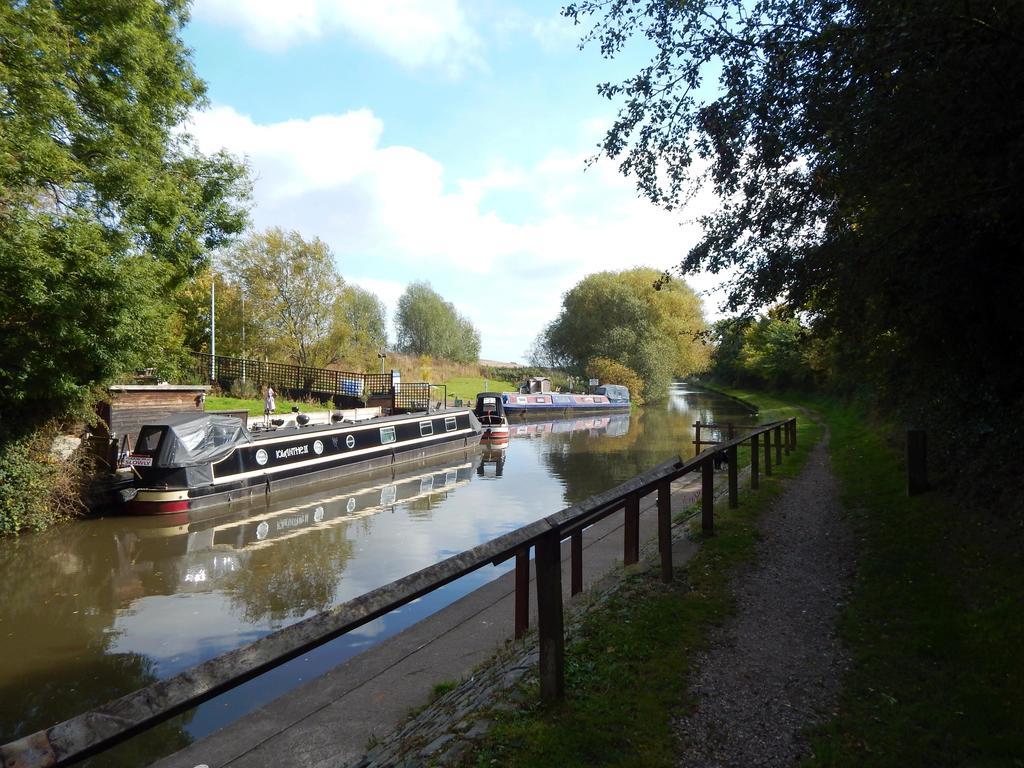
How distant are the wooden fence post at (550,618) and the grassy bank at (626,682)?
0.31ft

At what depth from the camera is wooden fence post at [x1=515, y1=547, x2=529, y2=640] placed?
16.3 feet

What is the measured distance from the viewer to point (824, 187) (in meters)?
6.77

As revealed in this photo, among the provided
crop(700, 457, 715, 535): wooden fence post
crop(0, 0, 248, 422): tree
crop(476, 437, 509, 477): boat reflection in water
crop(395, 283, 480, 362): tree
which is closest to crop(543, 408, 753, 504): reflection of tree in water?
crop(476, 437, 509, 477): boat reflection in water

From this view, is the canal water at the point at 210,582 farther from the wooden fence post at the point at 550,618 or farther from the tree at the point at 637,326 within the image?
the tree at the point at 637,326

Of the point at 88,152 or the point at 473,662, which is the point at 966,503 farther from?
the point at 88,152

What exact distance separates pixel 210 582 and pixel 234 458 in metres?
5.41

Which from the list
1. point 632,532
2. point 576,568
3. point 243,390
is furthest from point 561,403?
point 632,532

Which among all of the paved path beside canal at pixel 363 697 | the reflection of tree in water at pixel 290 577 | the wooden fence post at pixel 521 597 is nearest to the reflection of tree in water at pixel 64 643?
the paved path beside canal at pixel 363 697

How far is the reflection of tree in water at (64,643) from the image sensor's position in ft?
16.1

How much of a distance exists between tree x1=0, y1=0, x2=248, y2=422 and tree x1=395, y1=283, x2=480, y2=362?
46.9m

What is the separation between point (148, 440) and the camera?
12672mm

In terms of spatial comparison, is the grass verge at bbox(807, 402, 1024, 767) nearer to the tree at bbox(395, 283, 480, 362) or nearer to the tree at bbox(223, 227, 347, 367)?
the tree at bbox(223, 227, 347, 367)

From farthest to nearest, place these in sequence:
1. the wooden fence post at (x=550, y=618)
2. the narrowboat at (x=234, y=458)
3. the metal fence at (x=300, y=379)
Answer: the metal fence at (x=300, y=379) → the narrowboat at (x=234, y=458) → the wooden fence post at (x=550, y=618)

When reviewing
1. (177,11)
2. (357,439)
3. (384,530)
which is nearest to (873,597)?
(384,530)
